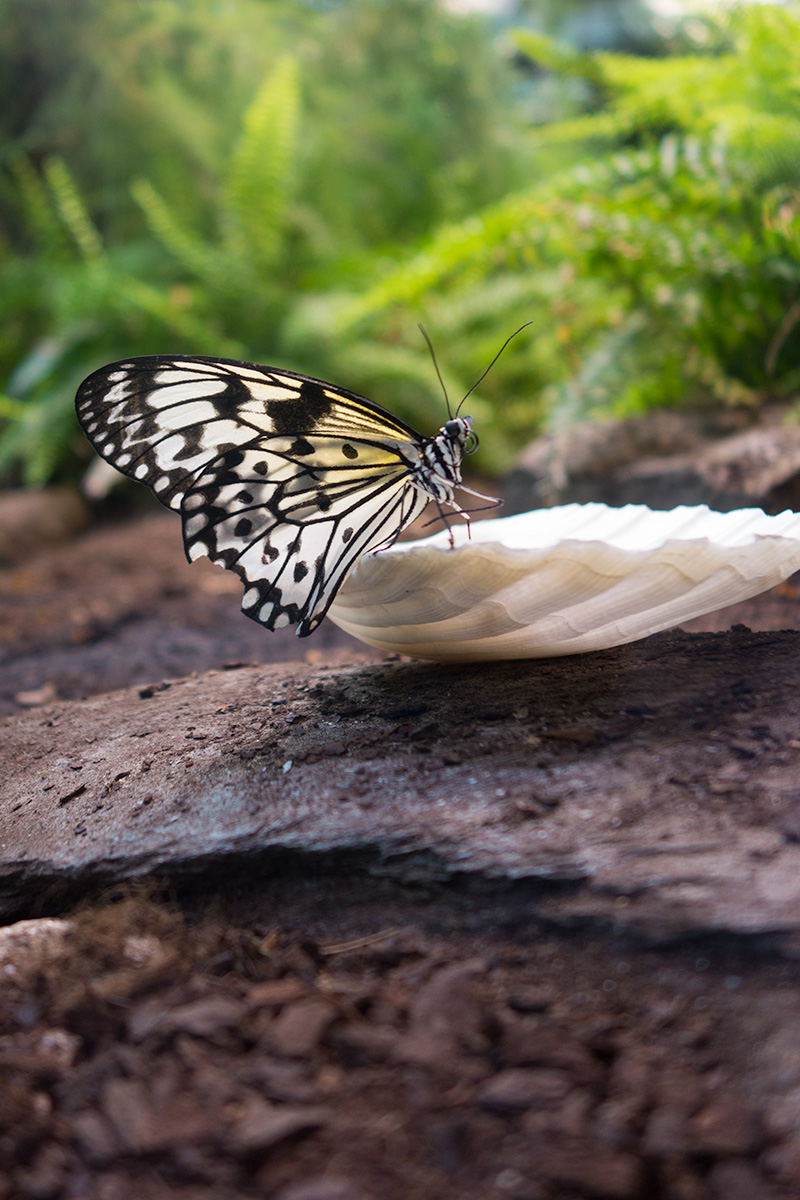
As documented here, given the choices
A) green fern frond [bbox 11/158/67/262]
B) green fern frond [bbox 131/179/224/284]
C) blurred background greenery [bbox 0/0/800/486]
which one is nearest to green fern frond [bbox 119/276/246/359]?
blurred background greenery [bbox 0/0/800/486]

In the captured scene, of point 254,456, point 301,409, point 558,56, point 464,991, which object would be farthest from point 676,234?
point 464,991

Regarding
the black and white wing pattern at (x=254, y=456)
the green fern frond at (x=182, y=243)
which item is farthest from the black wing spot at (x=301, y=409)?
the green fern frond at (x=182, y=243)

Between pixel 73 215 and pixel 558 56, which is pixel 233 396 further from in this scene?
pixel 73 215

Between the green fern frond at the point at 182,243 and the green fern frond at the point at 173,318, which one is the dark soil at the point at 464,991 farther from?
the green fern frond at the point at 182,243

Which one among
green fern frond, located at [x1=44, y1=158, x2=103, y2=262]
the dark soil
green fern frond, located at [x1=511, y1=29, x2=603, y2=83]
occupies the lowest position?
the dark soil

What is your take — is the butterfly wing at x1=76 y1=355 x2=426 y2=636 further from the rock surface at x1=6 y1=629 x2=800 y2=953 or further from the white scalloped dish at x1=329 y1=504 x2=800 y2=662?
the rock surface at x1=6 y1=629 x2=800 y2=953

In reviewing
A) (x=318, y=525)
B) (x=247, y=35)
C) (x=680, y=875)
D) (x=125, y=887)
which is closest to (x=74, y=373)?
(x=247, y=35)

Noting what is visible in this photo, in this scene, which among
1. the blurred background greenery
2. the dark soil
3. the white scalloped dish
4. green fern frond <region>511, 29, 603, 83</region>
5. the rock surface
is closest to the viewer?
the dark soil
